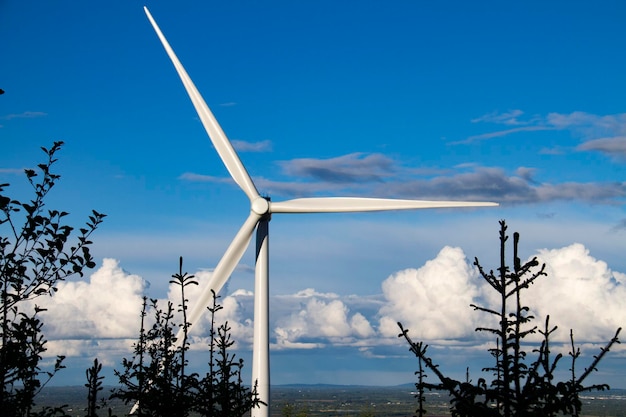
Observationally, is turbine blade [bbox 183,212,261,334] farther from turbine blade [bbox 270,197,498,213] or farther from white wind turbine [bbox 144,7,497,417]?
turbine blade [bbox 270,197,498,213]

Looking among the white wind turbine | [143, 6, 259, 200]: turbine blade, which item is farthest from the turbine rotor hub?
[143, 6, 259, 200]: turbine blade

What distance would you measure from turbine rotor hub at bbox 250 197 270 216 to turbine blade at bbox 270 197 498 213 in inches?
21.3

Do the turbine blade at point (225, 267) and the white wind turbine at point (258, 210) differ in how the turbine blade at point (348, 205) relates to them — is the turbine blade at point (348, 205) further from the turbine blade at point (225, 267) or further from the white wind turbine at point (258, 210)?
the turbine blade at point (225, 267)

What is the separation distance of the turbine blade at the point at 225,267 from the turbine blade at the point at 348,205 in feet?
9.23

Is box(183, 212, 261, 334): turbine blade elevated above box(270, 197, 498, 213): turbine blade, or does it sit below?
below

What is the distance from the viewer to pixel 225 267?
52438mm

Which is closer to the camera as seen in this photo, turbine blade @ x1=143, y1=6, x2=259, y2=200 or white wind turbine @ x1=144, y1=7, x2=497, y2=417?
white wind turbine @ x1=144, y1=7, x2=497, y2=417

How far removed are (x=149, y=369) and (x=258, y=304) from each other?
84.6 ft

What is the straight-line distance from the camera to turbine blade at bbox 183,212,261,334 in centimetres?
5131

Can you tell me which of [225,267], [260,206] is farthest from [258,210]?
[225,267]

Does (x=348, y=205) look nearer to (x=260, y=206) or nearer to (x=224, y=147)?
(x=260, y=206)

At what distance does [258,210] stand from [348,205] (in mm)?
6063

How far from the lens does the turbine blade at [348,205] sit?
54.6 m

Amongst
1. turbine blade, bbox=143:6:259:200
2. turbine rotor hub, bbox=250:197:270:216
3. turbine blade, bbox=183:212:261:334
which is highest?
turbine blade, bbox=143:6:259:200
